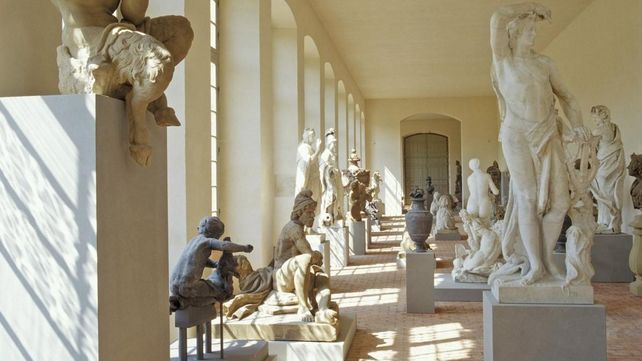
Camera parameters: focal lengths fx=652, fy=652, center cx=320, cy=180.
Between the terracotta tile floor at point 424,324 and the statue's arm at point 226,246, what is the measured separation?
10.3 feet

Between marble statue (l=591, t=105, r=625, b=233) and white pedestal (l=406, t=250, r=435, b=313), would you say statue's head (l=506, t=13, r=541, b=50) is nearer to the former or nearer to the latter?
white pedestal (l=406, t=250, r=435, b=313)

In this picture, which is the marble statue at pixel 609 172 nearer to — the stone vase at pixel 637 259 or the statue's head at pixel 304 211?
the stone vase at pixel 637 259

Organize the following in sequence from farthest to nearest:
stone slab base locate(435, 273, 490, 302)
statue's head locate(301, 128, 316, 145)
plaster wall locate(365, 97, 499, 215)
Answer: plaster wall locate(365, 97, 499, 215), statue's head locate(301, 128, 316, 145), stone slab base locate(435, 273, 490, 302)

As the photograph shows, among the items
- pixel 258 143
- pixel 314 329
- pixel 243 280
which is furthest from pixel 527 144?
pixel 258 143

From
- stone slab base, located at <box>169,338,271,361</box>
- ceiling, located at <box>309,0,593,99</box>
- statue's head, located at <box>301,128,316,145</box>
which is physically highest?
ceiling, located at <box>309,0,593,99</box>

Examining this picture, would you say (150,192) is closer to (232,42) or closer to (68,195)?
(68,195)

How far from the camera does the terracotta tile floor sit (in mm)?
7059

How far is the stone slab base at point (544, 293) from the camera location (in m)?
5.61

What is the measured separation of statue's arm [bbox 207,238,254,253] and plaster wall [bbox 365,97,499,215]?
29.8 metres

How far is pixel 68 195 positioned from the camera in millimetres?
2875

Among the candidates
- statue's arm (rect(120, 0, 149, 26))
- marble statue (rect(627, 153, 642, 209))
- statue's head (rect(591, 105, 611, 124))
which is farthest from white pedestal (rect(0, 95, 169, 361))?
statue's head (rect(591, 105, 611, 124))

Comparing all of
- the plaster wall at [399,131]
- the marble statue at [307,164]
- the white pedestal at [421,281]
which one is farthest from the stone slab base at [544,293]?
the plaster wall at [399,131]

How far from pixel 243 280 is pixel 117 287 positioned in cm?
418

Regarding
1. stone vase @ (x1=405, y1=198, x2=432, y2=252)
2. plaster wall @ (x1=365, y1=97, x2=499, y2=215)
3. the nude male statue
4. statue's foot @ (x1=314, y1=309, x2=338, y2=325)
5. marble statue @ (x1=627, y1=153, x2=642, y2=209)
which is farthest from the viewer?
plaster wall @ (x1=365, y1=97, x2=499, y2=215)
